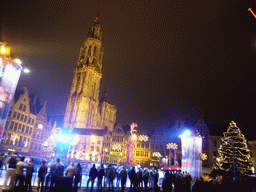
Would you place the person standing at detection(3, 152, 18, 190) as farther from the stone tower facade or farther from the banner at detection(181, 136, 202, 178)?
the stone tower facade

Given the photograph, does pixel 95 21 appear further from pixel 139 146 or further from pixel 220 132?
pixel 220 132

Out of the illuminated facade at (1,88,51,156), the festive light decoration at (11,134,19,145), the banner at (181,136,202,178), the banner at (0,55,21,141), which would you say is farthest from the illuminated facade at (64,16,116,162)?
the banner at (0,55,21,141)

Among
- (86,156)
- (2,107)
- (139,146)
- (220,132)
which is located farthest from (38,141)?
(220,132)

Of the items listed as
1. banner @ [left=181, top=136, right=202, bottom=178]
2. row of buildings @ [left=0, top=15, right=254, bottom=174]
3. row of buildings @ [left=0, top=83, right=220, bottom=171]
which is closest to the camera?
banner @ [left=181, top=136, right=202, bottom=178]

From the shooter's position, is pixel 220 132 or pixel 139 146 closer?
pixel 220 132

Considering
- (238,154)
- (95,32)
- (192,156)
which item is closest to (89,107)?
(95,32)

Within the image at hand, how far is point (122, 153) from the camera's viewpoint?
61.0 m

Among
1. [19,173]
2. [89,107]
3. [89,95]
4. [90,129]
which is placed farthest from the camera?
[89,95]

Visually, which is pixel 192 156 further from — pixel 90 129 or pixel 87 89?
pixel 87 89

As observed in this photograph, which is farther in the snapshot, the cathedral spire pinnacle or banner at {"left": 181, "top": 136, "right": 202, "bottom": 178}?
the cathedral spire pinnacle

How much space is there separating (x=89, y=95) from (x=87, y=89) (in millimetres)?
2713

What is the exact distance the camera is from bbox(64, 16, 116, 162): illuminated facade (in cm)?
6562

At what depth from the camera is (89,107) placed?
3204 inches

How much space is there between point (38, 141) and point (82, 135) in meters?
16.2
